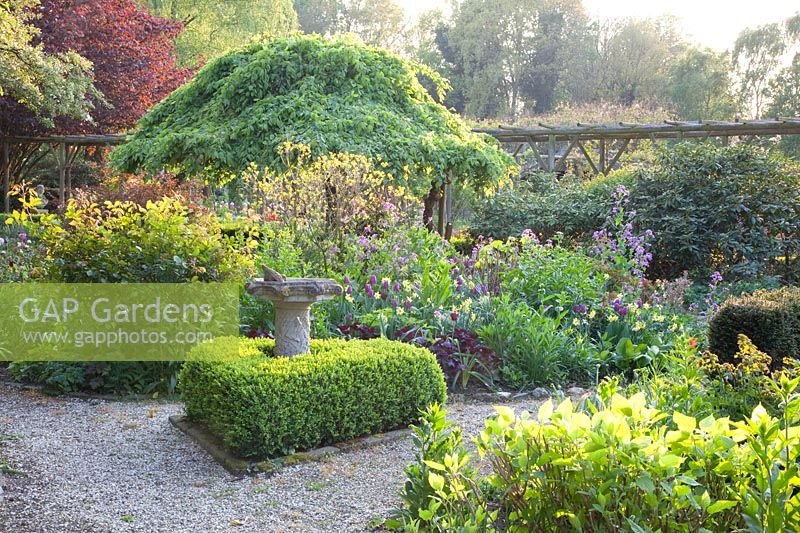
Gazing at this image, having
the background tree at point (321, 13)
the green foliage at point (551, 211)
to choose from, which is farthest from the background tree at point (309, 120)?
the background tree at point (321, 13)

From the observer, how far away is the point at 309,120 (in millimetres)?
8594

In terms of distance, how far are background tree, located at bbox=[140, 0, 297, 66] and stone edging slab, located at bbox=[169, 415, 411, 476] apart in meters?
18.3

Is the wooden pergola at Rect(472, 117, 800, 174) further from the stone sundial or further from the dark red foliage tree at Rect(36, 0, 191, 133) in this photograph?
the stone sundial

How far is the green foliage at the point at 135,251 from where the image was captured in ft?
16.6

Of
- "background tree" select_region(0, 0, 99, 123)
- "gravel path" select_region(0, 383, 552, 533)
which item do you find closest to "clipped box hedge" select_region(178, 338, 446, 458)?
"gravel path" select_region(0, 383, 552, 533)

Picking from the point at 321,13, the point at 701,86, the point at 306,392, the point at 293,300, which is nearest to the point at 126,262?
the point at 293,300

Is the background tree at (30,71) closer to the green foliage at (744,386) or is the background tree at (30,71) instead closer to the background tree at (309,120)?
the background tree at (309,120)

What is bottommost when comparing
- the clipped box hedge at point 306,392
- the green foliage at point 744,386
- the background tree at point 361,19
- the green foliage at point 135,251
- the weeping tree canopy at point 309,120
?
the clipped box hedge at point 306,392

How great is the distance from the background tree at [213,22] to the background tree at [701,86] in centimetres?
1593

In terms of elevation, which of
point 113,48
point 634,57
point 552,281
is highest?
point 634,57

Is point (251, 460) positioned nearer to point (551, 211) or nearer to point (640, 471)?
point (640, 471)

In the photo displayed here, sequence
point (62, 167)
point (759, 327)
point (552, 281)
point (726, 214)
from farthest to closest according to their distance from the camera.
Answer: point (62, 167), point (726, 214), point (552, 281), point (759, 327)

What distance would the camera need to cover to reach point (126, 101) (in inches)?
585

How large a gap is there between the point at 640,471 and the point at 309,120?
7.12 m
